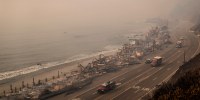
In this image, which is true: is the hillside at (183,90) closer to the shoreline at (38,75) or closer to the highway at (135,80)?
the highway at (135,80)

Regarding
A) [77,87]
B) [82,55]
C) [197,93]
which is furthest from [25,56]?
[197,93]

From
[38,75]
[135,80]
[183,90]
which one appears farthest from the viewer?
[38,75]

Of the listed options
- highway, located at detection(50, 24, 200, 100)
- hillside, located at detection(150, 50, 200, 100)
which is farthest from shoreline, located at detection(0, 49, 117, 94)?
hillside, located at detection(150, 50, 200, 100)

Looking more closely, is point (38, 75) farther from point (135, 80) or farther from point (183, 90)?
point (183, 90)

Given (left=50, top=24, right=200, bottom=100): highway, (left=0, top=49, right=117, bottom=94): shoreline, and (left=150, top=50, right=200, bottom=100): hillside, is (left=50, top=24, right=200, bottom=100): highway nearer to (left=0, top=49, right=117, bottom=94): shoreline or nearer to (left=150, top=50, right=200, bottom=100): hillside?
(left=150, top=50, right=200, bottom=100): hillside

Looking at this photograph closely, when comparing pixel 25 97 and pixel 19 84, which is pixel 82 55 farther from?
pixel 25 97

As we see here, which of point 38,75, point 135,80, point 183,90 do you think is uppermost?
point 183,90

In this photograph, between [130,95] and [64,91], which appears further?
[64,91]

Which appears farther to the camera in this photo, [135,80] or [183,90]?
[135,80]

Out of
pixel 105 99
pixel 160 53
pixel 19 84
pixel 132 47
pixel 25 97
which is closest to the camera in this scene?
pixel 105 99

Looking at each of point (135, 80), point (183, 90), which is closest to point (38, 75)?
point (135, 80)

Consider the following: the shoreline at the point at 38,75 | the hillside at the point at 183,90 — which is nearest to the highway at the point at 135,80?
the hillside at the point at 183,90
